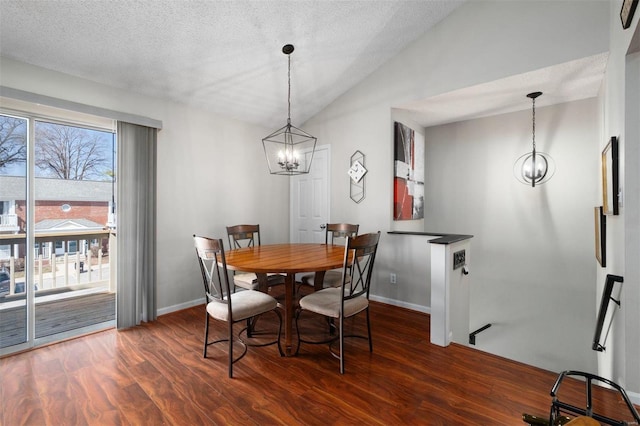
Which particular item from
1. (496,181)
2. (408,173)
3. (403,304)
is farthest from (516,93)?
(403,304)

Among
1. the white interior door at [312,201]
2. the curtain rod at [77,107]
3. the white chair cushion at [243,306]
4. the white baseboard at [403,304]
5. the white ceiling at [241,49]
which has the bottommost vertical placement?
the white baseboard at [403,304]

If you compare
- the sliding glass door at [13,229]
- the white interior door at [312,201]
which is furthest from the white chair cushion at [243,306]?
the white interior door at [312,201]

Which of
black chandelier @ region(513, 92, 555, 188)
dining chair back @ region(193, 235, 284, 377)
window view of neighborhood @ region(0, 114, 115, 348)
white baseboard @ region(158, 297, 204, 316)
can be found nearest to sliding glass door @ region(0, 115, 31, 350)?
window view of neighborhood @ region(0, 114, 115, 348)

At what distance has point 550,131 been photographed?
3.75m

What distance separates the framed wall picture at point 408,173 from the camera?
3871 millimetres

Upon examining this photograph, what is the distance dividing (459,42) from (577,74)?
1146mm

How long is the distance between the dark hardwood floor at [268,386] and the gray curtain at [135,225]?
1.37 ft

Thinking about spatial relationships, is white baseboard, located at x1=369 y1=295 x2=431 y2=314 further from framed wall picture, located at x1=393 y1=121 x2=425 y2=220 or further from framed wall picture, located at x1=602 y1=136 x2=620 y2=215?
framed wall picture, located at x1=602 y1=136 x2=620 y2=215

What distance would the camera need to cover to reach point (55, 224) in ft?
10.0

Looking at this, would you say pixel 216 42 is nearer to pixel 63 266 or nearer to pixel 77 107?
pixel 77 107

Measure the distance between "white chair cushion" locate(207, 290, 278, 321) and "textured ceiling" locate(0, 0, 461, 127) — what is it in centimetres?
239

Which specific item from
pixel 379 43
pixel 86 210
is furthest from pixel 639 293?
pixel 86 210

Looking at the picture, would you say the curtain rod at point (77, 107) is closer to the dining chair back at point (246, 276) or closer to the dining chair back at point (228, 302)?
the dining chair back at point (246, 276)

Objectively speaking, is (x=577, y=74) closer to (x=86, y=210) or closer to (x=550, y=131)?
(x=550, y=131)
